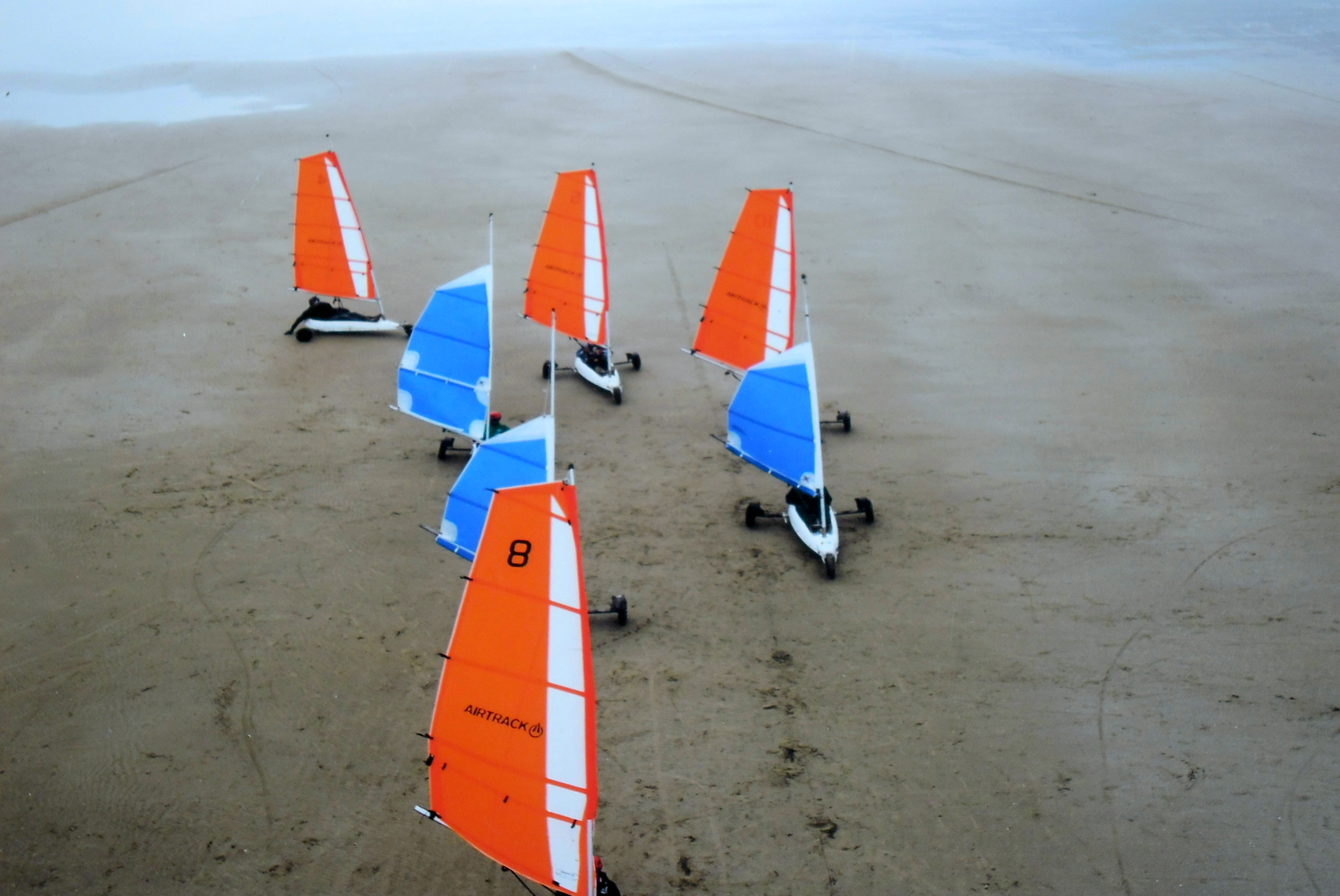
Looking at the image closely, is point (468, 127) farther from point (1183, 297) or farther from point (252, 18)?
point (252, 18)

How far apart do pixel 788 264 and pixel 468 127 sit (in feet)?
37.5

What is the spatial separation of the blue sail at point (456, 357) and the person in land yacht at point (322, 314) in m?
3.10

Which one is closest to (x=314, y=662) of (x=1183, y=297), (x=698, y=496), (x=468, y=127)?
(x=698, y=496)

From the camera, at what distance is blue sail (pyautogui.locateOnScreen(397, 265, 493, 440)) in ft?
31.6

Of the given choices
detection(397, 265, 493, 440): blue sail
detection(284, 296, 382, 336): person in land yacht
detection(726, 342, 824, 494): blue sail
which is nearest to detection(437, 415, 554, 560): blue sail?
detection(397, 265, 493, 440): blue sail

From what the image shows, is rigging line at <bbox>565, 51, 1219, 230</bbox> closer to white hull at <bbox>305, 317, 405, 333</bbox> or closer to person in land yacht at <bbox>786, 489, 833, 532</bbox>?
person in land yacht at <bbox>786, 489, 833, 532</bbox>

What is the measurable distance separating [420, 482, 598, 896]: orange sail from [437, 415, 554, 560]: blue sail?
110cm

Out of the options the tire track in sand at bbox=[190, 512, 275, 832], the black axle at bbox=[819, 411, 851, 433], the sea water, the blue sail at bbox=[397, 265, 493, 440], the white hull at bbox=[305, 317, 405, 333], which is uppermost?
the sea water

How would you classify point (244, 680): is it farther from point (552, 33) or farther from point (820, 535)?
point (552, 33)

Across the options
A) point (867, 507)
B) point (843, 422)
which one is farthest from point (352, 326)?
point (867, 507)

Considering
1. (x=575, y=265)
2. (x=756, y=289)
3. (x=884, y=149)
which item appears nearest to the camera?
(x=756, y=289)

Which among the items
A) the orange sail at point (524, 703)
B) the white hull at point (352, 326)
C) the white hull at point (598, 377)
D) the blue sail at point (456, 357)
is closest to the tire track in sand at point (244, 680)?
the orange sail at point (524, 703)

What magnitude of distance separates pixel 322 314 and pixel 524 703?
27.8 feet

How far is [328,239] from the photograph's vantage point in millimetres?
12484
